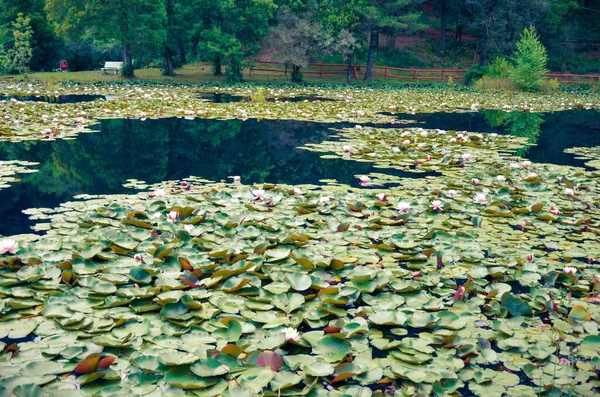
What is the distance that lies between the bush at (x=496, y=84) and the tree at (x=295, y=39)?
8446 mm

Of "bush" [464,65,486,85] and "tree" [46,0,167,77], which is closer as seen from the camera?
"tree" [46,0,167,77]

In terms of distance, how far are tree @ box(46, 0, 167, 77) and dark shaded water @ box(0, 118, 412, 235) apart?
15241 millimetres

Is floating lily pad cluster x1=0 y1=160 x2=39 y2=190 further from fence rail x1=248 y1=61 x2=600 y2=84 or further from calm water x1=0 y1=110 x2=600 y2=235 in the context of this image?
fence rail x1=248 y1=61 x2=600 y2=84

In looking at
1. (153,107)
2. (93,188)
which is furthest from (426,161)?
(153,107)

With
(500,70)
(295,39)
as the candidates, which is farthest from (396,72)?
(295,39)

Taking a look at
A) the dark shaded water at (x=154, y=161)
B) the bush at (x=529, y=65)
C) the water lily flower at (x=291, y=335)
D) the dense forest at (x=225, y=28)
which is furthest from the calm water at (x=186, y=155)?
the dense forest at (x=225, y=28)

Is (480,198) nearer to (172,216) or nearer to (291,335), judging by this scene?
(172,216)

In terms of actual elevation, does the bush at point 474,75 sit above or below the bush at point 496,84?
above

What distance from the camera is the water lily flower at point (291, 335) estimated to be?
2.41m

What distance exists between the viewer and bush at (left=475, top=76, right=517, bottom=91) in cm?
2406

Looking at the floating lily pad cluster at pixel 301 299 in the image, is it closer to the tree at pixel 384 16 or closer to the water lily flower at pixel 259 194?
the water lily flower at pixel 259 194

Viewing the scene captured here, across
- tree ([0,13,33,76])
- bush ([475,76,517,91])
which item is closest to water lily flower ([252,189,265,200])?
tree ([0,13,33,76])

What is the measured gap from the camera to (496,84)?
2436 cm

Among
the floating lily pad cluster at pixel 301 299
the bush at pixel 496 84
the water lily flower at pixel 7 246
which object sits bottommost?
the floating lily pad cluster at pixel 301 299
